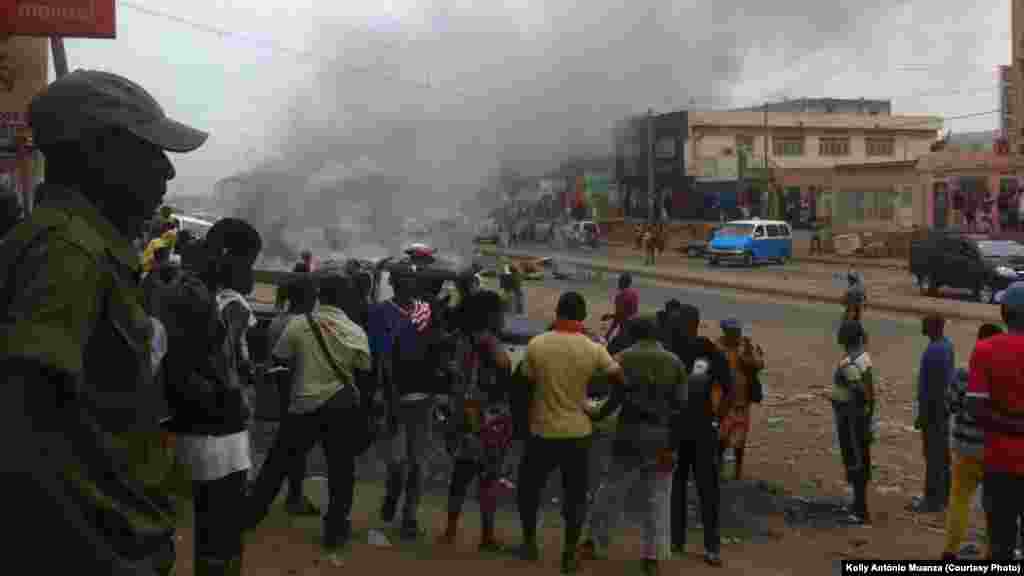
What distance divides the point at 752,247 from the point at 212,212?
21971 mm

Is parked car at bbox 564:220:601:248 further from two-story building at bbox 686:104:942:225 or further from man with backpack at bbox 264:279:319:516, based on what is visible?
man with backpack at bbox 264:279:319:516

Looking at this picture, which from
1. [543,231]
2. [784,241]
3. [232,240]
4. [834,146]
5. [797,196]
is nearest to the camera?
[232,240]

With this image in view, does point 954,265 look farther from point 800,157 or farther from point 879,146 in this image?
point 879,146

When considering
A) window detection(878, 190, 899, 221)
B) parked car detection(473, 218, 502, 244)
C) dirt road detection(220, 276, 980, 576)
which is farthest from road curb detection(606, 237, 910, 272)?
dirt road detection(220, 276, 980, 576)

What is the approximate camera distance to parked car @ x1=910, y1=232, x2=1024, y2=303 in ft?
81.8

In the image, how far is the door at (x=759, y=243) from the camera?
3891cm

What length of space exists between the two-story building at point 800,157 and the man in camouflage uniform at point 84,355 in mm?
46258

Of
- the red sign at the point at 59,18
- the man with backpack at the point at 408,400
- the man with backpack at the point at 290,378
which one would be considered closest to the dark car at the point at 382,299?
the man with backpack at the point at 408,400

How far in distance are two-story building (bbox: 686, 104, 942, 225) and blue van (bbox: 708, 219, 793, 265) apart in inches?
349

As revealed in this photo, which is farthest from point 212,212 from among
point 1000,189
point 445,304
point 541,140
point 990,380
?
point 1000,189

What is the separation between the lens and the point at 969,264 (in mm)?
25797

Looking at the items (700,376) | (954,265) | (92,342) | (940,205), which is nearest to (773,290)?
(954,265)

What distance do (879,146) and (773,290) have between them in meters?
38.8

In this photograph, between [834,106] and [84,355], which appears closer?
[84,355]
